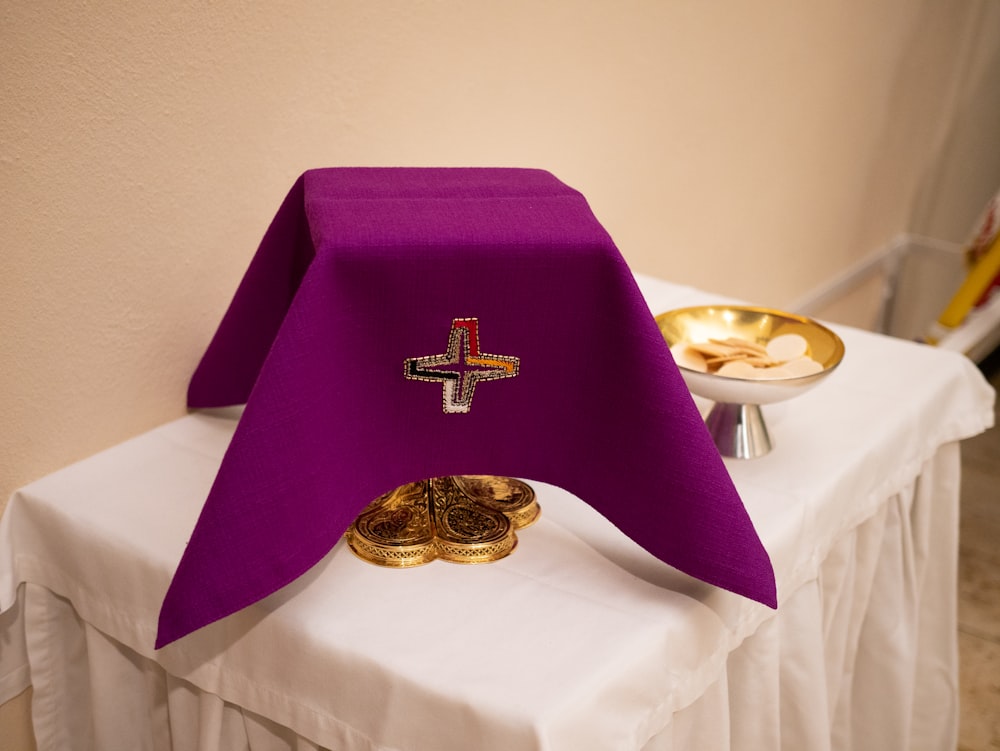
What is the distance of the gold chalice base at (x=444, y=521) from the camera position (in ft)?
2.48

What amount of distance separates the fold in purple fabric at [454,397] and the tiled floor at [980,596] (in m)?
1.10

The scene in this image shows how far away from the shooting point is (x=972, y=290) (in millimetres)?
2156

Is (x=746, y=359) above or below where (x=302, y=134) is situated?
below

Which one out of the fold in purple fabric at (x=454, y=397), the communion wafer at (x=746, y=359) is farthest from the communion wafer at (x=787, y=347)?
the fold in purple fabric at (x=454, y=397)

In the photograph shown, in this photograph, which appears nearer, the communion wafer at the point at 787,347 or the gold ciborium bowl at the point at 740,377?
the gold ciborium bowl at the point at 740,377

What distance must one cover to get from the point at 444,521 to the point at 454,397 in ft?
0.39

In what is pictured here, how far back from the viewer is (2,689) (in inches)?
35.2

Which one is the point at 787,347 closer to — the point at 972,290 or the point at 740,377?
the point at 740,377

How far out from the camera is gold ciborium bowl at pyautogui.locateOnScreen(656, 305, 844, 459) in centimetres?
88

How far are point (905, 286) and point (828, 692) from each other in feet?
6.59

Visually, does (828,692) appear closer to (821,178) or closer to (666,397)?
(666,397)

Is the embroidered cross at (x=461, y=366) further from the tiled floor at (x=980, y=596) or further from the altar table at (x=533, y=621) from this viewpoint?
the tiled floor at (x=980, y=596)

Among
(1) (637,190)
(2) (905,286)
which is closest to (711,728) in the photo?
(1) (637,190)

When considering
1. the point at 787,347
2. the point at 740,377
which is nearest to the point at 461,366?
the point at 740,377
